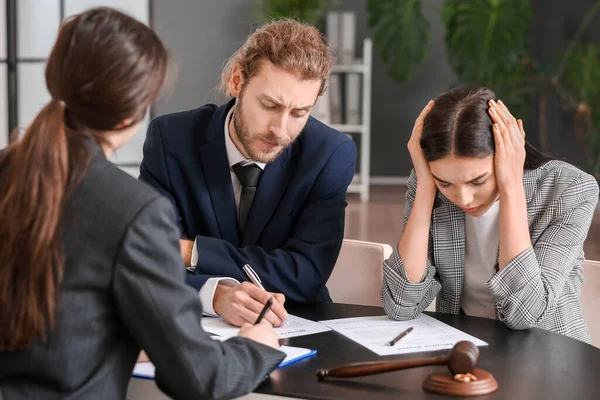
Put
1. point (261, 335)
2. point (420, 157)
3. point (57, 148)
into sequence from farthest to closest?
point (420, 157) < point (261, 335) < point (57, 148)

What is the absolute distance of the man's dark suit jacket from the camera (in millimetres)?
2223

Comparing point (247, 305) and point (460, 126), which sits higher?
point (460, 126)

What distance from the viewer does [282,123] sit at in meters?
2.22

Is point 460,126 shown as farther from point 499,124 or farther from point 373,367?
point 373,367

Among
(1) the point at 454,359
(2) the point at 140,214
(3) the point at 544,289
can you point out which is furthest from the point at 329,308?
(2) the point at 140,214

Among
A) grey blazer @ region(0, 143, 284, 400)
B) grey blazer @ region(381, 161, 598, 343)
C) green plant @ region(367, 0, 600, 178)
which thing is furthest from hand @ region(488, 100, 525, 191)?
green plant @ region(367, 0, 600, 178)

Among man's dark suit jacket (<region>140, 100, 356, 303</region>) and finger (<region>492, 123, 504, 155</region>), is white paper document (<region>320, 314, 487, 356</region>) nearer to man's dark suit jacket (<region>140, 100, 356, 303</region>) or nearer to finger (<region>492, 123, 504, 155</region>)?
man's dark suit jacket (<region>140, 100, 356, 303</region>)

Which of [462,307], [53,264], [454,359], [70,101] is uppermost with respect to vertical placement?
[70,101]

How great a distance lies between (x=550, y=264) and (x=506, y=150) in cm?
28

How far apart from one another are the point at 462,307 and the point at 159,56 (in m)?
1.19

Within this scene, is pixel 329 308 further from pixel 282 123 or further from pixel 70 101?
pixel 70 101

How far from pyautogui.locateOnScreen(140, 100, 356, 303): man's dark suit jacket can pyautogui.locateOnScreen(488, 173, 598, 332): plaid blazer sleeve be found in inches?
19.8

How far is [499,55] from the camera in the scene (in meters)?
6.89

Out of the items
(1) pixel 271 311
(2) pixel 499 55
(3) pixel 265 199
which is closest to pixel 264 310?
(1) pixel 271 311
